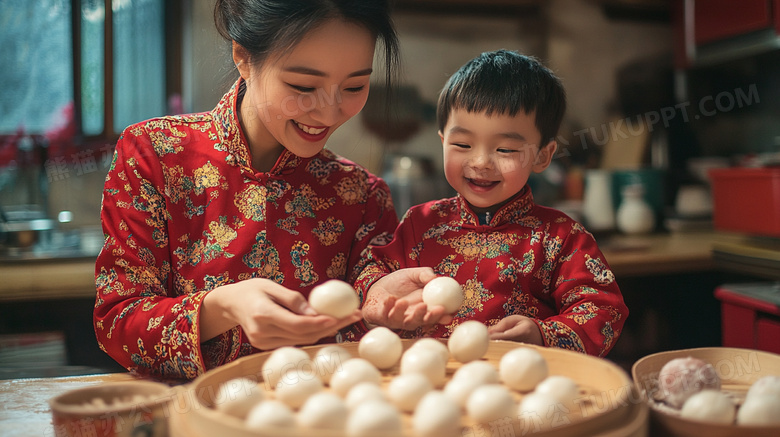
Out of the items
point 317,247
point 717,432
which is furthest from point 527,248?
point 717,432

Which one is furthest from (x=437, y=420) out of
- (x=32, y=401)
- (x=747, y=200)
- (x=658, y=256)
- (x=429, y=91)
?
(x=429, y=91)

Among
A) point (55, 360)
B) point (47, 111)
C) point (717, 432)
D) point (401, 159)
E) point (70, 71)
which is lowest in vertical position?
point (55, 360)

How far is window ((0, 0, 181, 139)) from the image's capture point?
2924 mm

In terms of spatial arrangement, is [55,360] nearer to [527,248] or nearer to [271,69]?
[271,69]

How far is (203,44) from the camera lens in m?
3.00

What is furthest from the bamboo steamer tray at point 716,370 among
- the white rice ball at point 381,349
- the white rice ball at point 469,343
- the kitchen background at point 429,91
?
the kitchen background at point 429,91

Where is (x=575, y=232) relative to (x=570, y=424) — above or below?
above

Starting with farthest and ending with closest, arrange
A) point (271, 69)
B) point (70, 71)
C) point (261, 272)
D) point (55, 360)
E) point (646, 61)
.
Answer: point (646, 61)
point (70, 71)
point (55, 360)
point (261, 272)
point (271, 69)

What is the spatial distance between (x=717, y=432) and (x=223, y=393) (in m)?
0.52

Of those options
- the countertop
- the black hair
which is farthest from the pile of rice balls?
the countertop

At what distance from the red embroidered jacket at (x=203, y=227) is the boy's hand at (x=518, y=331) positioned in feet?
1.30

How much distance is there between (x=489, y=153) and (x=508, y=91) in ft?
0.41

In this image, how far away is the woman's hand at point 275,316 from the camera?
2.74 feet

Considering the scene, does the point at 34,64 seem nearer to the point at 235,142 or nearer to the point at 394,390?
the point at 235,142
